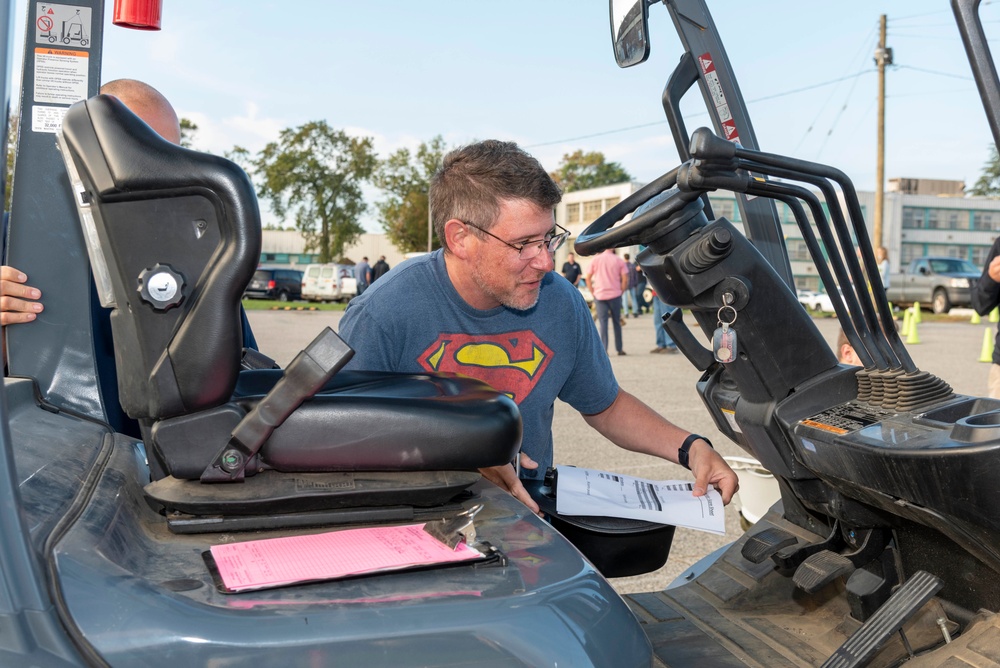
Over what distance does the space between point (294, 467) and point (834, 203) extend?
3.97 feet

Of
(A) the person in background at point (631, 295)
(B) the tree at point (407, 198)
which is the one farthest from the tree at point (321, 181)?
(A) the person in background at point (631, 295)

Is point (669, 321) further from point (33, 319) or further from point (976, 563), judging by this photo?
point (33, 319)

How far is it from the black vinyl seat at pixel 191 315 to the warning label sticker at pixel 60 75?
58 centimetres

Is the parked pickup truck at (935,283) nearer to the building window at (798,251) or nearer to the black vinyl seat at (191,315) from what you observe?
the building window at (798,251)

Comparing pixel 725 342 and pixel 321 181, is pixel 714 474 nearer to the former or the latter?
Result: pixel 725 342

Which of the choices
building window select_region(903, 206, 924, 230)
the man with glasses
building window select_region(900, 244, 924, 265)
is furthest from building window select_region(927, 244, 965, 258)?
the man with glasses

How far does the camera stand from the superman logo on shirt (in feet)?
8.35

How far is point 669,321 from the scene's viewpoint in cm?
225

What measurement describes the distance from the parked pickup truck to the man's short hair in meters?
25.1

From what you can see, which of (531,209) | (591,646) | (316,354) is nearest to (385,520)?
(316,354)

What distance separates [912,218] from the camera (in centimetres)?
5244

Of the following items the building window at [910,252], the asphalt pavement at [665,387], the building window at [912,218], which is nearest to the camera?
the asphalt pavement at [665,387]

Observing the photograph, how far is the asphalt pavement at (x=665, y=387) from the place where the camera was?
179 inches

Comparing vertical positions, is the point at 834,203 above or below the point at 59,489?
above
